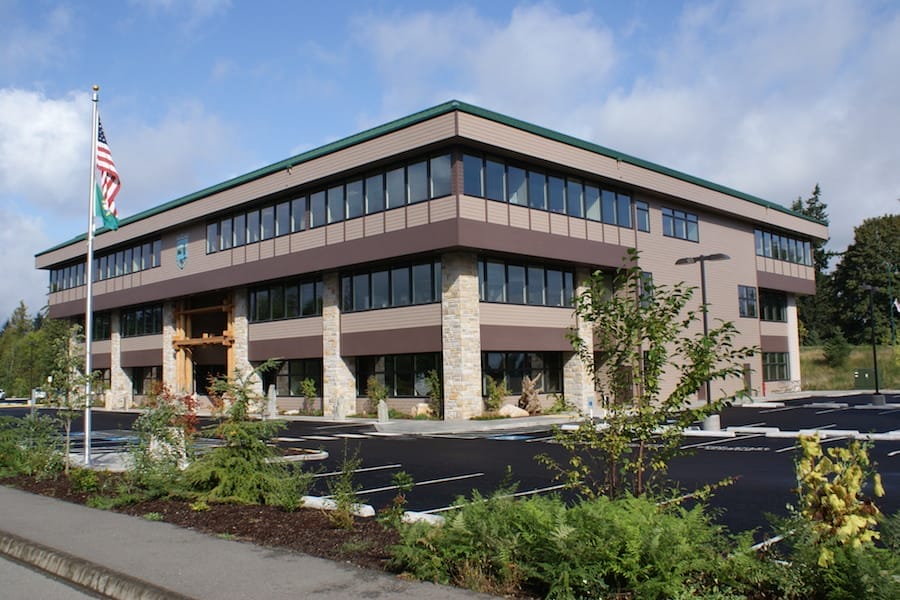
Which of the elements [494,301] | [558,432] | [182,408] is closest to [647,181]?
[494,301]

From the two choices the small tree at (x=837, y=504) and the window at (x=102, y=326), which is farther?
the window at (x=102, y=326)

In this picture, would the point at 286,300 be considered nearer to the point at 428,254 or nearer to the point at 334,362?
the point at 334,362

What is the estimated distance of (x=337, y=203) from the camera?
31.7 m

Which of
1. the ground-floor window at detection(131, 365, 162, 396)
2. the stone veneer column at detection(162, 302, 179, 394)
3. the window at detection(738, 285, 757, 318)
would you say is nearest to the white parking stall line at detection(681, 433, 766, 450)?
the window at detection(738, 285, 757, 318)

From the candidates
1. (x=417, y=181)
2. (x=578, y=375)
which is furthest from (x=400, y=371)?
(x=417, y=181)

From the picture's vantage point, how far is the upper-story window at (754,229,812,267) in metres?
44.4

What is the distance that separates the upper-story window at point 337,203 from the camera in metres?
27.8

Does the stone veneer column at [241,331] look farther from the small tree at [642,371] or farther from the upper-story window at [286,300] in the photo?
the small tree at [642,371]

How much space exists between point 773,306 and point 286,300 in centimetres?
2921

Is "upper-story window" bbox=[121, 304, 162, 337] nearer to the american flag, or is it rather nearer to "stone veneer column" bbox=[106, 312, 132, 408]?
"stone veneer column" bbox=[106, 312, 132, 408]

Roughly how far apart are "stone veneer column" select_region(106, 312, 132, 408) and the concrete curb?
42.4 m

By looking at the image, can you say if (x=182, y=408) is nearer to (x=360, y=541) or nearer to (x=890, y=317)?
(x=360, y=541)

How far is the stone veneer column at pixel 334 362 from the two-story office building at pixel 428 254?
0.23 ft

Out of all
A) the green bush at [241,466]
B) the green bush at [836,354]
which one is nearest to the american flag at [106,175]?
the green bush at [241,466]
